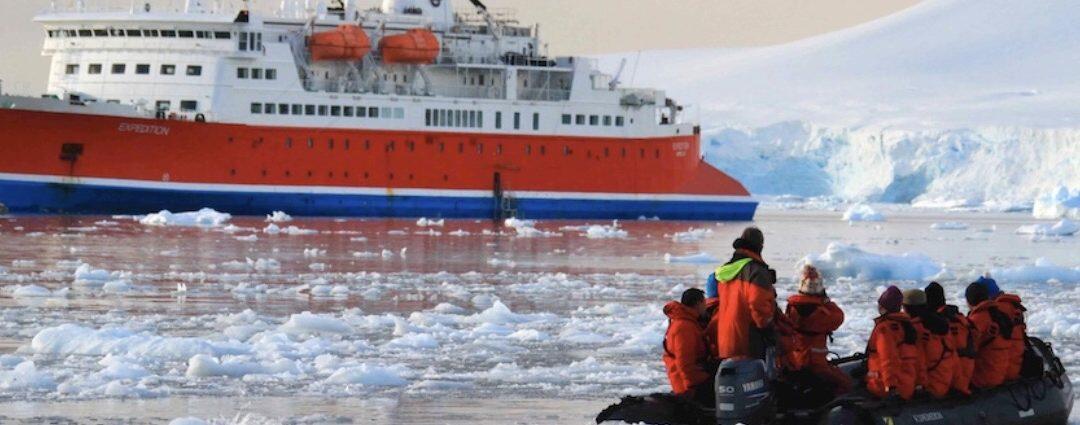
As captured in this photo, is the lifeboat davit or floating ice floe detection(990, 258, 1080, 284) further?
the lifeboat davit

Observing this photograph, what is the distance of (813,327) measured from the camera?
898 centimetres

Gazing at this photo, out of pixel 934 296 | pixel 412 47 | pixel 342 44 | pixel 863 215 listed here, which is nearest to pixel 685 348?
pixel 934 296

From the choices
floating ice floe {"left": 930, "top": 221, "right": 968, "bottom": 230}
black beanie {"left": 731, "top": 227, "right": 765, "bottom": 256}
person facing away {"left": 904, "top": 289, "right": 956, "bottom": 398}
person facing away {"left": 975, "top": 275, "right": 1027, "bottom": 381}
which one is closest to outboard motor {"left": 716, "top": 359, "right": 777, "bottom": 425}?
black beanie {"left": 731, "top": 227, "right": 765, "bottom": 256}

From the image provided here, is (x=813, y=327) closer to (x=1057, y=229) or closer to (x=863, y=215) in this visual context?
(x=1057, y=229)

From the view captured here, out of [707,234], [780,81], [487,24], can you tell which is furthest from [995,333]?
[780,81]

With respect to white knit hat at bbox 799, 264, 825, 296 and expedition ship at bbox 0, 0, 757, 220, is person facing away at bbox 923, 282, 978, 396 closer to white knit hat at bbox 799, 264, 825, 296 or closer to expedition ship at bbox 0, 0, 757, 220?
white knit hat at bbox 799, 264, 825, 296

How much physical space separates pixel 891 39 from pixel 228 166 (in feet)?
215

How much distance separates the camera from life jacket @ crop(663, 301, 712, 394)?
29.0ft

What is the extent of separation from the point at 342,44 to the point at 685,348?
98.7 feet

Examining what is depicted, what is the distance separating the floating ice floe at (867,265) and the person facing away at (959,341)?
1154 cm

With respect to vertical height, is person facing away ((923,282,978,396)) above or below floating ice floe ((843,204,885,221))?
above

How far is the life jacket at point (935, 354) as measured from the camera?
8.95 m

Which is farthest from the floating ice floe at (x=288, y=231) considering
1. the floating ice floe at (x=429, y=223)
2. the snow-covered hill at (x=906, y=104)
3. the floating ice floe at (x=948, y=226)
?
the snow-covered hill at (x=906, y=104)

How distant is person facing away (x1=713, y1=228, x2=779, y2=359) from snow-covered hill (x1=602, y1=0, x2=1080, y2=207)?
120ft
